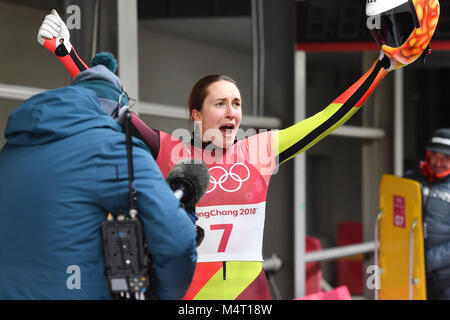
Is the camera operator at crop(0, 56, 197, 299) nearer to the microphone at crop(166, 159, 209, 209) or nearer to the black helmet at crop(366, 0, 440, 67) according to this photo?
the microphone at crop(166, 159, 209, 209)

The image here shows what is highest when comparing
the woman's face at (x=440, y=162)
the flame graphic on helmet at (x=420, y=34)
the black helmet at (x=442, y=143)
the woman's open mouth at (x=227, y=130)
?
the flame graphic on helmet at (x=420, y=34)

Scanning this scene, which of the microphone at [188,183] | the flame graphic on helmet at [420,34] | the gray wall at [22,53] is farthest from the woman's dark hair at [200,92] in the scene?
the gray wall at [22,53]

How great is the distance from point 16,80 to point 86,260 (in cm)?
135

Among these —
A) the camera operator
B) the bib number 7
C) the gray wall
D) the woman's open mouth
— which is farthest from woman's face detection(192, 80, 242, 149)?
the gray wall

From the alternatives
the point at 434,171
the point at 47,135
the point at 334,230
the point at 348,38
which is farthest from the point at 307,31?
the point at 334,230

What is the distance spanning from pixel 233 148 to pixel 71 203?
2.25 feet

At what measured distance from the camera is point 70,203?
4.60 ft

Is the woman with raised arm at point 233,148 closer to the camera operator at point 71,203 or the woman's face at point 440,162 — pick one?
the camera operator at point 71,203

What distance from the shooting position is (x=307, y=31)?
158 inches

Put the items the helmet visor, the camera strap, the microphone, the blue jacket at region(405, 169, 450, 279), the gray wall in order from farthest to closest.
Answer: the blue jacket at region(405, 169, 450, 279) < the gray wall < the helmet visor < the microphone < the camera strap

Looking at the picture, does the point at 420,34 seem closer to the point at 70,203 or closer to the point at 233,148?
the point at 233,148

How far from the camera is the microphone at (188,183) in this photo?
153cm

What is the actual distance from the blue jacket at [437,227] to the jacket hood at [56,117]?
2.85 m

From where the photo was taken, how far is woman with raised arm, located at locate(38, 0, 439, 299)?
1795 mm
